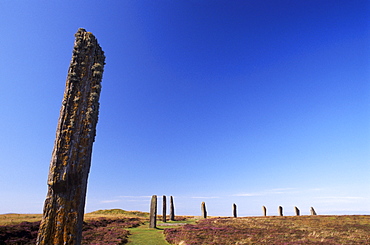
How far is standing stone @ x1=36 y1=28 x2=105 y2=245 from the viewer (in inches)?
185

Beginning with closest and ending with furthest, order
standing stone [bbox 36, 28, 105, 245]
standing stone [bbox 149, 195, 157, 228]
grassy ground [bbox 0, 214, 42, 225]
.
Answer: standing stone [bbox 36, 28, 105, 245] → standing stone [bbox 149, 195, 157, 228] → grassy ground [bbox 0, 214, 42, 225]

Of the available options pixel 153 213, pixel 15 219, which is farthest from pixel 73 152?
pixel 15 219

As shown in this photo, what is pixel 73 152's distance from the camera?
16.7 feet

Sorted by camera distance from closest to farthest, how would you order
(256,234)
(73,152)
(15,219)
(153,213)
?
(73,152)
(256,234)
(153,213)
(15,219)

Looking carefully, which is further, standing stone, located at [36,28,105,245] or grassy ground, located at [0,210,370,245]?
grassy ground, located at [0,210,370,245]

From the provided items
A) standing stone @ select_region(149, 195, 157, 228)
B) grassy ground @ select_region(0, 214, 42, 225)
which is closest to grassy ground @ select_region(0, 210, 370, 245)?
grassy ground @ select_region(0, 214, 42, 225)

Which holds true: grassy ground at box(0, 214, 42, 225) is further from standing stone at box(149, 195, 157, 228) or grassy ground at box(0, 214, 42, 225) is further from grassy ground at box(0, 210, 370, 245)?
standing stone at box(149, 195, 157, 228)

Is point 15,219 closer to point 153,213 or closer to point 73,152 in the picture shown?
point 153,213

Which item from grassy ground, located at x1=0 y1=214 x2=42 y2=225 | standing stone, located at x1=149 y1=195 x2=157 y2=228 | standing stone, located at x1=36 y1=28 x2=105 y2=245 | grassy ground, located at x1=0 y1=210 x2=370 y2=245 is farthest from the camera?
grassy ground, located at x1=0 y1=214 x2=42 y2=225

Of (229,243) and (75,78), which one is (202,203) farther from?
(75,78)

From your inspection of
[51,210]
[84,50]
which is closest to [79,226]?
[51,210]

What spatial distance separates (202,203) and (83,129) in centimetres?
3292

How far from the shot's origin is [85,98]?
573cm

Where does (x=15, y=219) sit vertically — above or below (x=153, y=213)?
below
